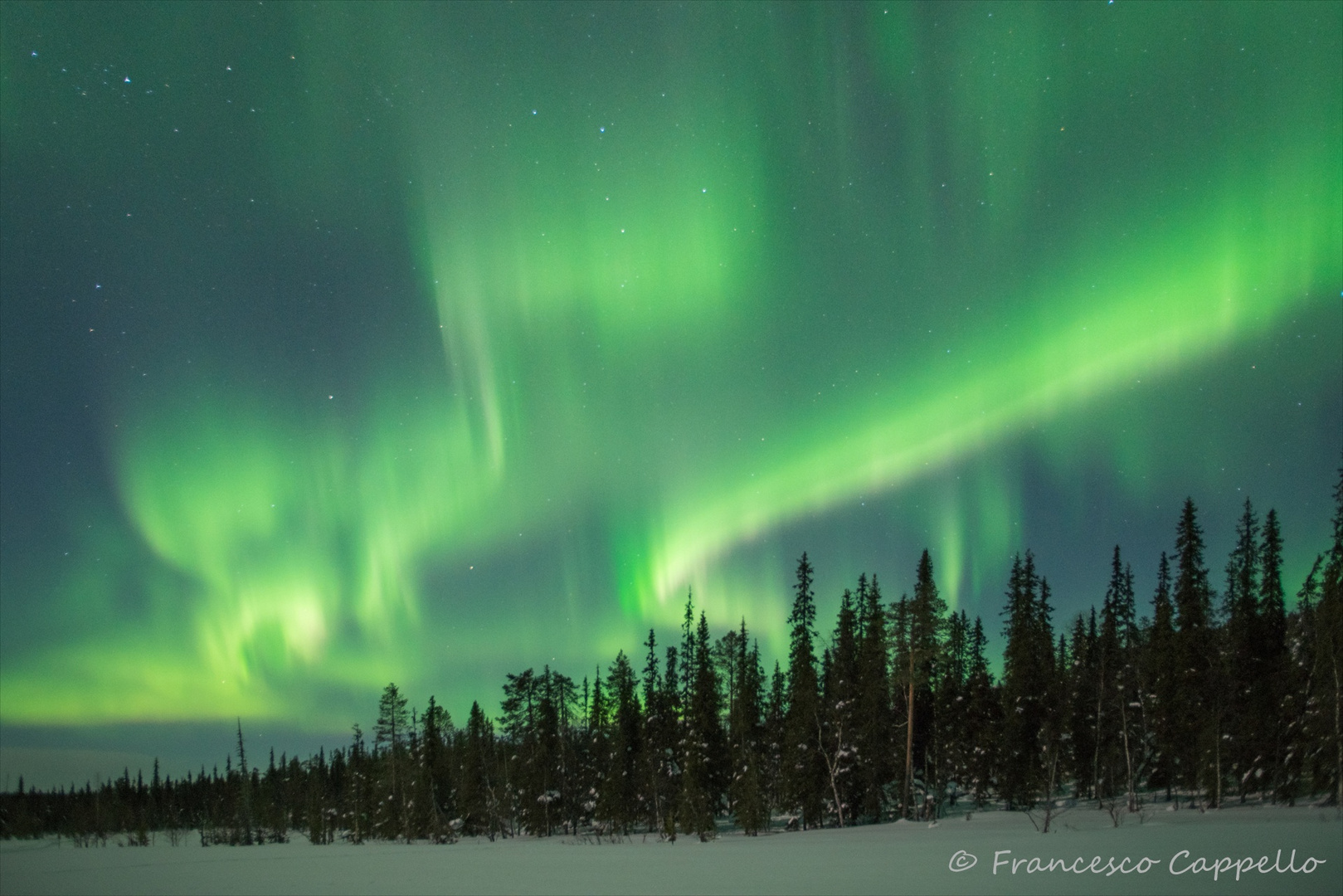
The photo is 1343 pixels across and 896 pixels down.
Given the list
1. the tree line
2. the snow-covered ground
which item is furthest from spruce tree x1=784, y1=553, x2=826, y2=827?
the snow-covered ground

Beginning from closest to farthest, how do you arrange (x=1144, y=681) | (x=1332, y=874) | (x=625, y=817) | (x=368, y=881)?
(x=1332, y=874) → (x=368, y=881) → (x=1144, y=681) → (x=625, y=817)

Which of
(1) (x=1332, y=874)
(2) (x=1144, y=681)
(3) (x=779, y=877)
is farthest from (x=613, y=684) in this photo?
(1) (x=1332, y=874)

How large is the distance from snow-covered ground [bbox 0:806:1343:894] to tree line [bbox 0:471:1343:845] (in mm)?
15013

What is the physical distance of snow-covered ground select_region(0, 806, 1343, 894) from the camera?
15.8 m

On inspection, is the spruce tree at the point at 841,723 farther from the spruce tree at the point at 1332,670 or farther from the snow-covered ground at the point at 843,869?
the spruce tree at the point at 1332,670

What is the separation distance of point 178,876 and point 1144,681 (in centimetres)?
5053

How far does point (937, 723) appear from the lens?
58.1 metres

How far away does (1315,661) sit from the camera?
41125 millimetres

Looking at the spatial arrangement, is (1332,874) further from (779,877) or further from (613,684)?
(613,684)

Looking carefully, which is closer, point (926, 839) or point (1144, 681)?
point (926, 839)

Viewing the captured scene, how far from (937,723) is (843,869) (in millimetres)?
42281

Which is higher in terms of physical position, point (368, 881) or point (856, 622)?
point (856, 622)

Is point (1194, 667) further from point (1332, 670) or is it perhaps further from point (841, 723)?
point (841, 723)

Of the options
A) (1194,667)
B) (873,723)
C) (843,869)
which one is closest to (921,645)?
(873,723)
